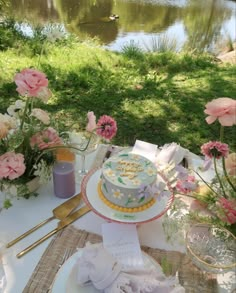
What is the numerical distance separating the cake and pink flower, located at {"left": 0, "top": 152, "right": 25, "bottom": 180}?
0.26 meters

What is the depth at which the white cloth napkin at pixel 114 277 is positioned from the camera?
32.2 inches

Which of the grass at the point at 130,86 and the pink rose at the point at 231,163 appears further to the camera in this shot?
the grass at the point at 130,86

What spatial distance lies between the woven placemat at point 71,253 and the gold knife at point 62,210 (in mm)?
59

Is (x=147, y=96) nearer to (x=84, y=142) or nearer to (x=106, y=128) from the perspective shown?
(x=84, y=142)

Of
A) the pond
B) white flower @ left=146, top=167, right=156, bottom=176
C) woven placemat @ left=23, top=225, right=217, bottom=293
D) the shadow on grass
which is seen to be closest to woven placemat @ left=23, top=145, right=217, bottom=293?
woven placemat @ left=23, top=225, right=217, bottom=293

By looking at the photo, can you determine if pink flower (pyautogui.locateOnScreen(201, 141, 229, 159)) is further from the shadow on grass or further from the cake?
the shadow on grass

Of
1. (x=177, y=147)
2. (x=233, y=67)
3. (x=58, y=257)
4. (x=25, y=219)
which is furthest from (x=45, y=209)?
(x=233, y=67)

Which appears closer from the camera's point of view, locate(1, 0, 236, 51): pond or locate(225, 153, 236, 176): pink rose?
locate(225, 153, 236, 176): pink rose

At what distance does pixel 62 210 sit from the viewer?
1146 millimetres

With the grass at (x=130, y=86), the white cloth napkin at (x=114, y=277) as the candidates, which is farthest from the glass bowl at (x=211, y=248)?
the grass at (x=130, y=86)

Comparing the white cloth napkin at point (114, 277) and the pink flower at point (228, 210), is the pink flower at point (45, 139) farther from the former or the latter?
the pink flower at point (228, 210)

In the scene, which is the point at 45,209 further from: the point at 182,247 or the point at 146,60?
the point at 146,60

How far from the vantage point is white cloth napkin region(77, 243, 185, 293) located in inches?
32.2

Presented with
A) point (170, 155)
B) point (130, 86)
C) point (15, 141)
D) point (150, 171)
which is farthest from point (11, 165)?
point (130, 86)
